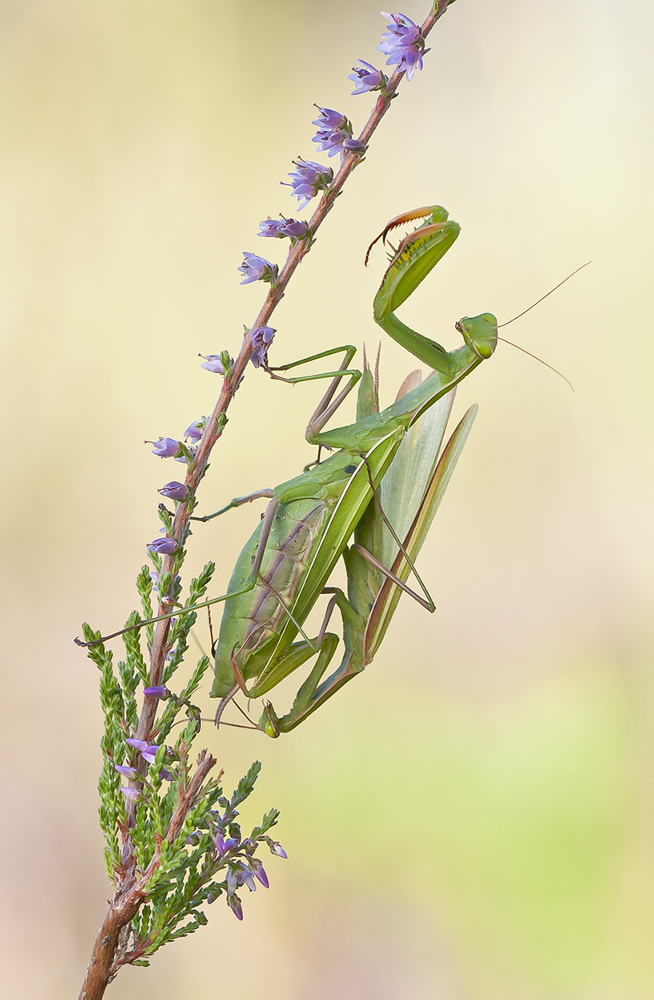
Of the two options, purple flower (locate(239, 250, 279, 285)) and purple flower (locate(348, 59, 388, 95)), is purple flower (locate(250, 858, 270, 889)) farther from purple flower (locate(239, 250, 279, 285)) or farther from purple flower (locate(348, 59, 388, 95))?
purple flower (locate(348, 59, 388, 95))

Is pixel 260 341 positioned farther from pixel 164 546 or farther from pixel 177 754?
pixel 177 754

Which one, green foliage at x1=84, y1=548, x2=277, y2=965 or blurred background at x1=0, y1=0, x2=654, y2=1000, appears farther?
blurred background at x1=0, y1=0, x2=654, y2=1000

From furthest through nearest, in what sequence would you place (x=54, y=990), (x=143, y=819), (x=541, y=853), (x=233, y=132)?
(x=233, y=132)
(x=541, y=853)
(x=54, y=990)
(x=143, y=819)

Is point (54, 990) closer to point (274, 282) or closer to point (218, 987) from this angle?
point (218, 987)

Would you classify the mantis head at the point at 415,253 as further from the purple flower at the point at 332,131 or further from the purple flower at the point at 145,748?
the purple flower at the point at 145,748

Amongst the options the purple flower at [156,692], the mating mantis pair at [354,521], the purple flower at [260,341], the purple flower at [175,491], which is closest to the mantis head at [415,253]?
the mating mantis pair at [354,521]

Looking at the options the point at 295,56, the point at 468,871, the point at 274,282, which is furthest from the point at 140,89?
the point at 468,871

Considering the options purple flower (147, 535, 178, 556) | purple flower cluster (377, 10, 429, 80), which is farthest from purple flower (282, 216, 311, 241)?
purple flower (147, 535, 178, 556)
